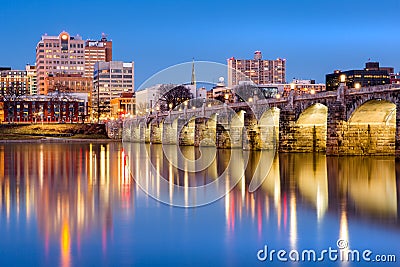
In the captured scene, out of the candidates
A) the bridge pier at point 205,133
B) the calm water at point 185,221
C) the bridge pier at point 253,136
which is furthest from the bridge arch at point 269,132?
the calm water at point 185,221

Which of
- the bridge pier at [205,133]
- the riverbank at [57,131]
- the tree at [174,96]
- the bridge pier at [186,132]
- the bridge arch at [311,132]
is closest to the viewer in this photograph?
the bridge arch at [311,132]

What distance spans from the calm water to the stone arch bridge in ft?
61.6

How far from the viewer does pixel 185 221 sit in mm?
20734

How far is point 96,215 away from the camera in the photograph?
21672mm

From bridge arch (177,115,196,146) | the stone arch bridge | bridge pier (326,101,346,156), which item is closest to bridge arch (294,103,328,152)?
the stone arch bridge

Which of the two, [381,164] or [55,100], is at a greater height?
[55,100]

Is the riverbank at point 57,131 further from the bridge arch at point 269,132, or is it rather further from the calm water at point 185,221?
the calm water at point 185,221

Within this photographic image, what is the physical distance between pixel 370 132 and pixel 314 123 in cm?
977

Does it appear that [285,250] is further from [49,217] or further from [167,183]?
[167,183]

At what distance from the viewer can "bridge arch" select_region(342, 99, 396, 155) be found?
5425 cm

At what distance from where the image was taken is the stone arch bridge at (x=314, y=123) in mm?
53125

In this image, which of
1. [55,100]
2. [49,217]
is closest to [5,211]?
[49,217]

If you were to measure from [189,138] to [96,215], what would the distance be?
7787 centimetres

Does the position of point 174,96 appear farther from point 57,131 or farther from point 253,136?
point 253,136
